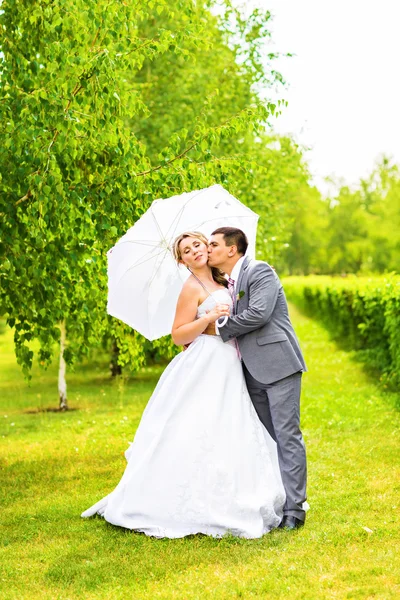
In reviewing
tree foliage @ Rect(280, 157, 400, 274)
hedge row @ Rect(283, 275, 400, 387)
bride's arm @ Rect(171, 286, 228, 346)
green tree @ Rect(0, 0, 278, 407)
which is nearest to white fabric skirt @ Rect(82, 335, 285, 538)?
bride's arm @ Rect(171, 286, 228, 346)

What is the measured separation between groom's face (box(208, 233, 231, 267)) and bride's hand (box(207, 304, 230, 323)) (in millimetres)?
351

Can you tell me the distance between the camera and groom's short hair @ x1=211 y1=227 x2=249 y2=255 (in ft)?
19.1

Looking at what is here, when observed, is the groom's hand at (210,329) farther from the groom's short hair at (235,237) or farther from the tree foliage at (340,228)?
the tree foliage at (340,228)

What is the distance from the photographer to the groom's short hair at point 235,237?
5.84m

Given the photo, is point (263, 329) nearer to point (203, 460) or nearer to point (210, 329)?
point (210, 329)

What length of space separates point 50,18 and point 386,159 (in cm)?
6753

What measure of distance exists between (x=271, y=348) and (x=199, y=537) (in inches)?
55.3

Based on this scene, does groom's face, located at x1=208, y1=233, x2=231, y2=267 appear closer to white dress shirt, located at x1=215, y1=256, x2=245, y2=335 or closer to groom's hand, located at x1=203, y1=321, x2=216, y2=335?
white dress shirt, located at x1=215, y1=256, x2=245, y2=335

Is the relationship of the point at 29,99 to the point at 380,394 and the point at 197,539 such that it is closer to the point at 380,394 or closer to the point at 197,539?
the point at 197,539

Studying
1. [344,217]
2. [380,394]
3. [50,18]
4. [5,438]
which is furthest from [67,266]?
[344,217]

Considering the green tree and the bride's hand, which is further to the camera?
the green tree

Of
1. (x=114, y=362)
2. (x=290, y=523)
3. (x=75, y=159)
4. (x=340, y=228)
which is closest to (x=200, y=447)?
(x=290, y=523)

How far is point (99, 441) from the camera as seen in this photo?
10.3m

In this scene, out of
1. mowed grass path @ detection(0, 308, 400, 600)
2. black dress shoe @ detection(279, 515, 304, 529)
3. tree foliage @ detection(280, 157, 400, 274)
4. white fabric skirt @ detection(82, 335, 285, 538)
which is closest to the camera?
mowed grass path @ detection(0, 308, 400, 600)
